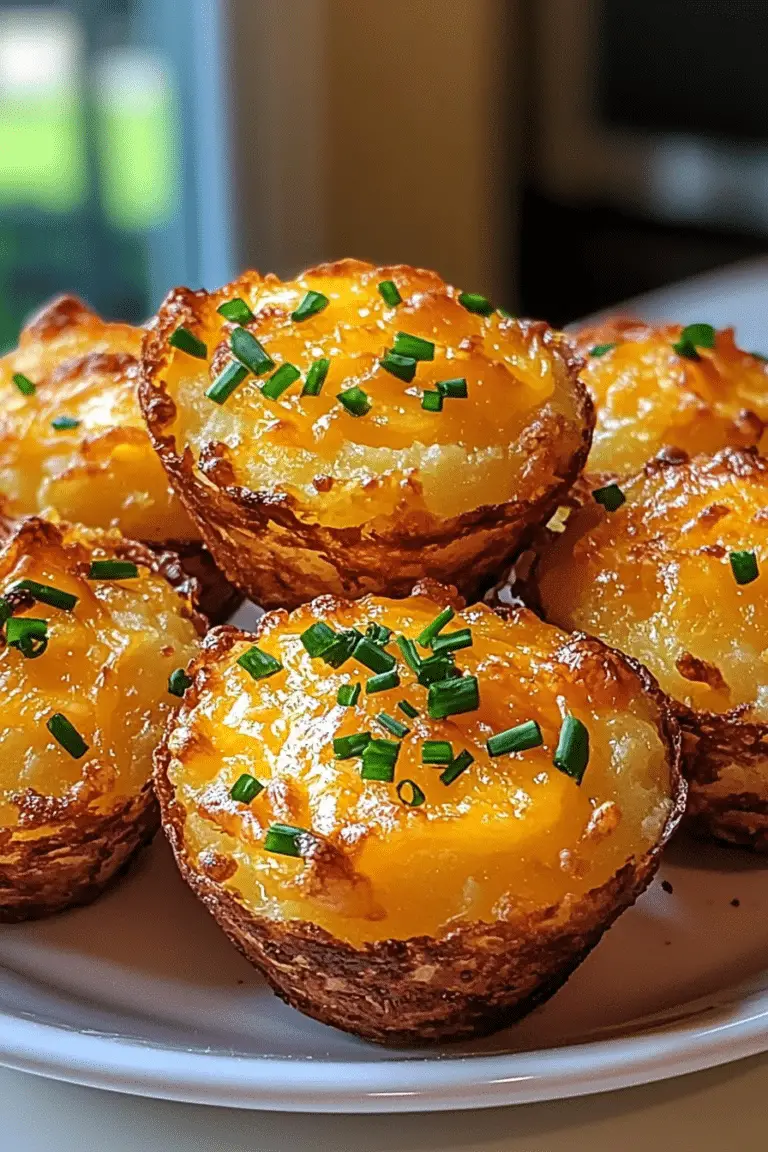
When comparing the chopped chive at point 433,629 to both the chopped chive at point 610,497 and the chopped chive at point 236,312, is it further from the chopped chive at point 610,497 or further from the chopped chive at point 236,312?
the chopped chive at point 236,312

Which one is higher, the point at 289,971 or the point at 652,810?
the point at 652,810

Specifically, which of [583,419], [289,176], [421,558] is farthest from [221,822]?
[289,176]

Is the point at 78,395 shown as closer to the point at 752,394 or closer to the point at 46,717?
the point at 46,717

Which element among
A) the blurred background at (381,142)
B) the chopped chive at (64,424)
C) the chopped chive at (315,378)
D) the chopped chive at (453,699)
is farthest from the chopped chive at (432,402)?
the blurred background at (381,142)

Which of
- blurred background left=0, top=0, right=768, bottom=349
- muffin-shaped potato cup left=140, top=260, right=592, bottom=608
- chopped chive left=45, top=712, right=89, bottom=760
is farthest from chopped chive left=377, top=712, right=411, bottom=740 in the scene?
blurred background left=0, top=0, right=768, bottom=349

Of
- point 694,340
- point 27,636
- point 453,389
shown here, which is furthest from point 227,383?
point 694,340

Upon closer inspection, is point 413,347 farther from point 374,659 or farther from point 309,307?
point 374,659

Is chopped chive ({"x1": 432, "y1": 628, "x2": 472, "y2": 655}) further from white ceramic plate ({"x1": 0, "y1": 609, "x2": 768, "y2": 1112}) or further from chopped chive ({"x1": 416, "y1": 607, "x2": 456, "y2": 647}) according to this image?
white ceramic plate ({"x1": 0, "y1": 609, "x2": 768, "y2": 1112})
